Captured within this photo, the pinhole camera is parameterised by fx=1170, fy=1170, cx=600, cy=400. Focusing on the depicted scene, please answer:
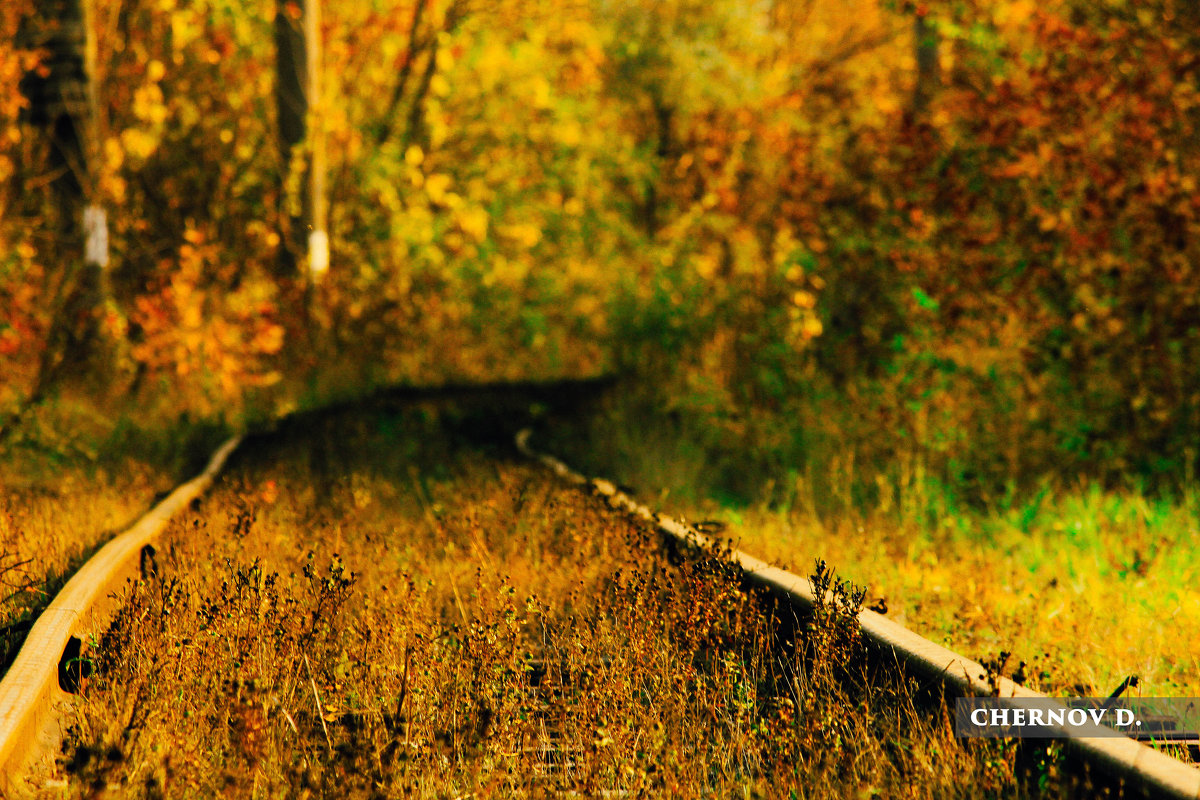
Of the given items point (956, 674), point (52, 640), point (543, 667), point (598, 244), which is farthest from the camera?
point (598, 244)

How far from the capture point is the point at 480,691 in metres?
4.45

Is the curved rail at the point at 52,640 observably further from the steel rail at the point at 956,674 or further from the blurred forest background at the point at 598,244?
the blurred forest background at the point at 598,244

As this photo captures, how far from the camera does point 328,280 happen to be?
1850 centimetres

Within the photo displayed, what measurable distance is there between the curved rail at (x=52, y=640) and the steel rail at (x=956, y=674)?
2.85 m

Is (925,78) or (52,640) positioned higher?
(925,78)

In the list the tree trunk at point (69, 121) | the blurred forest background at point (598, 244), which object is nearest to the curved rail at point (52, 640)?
the blurred forest background at point (598, 244)

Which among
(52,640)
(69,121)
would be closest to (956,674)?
(52,640)

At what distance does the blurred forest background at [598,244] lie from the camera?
33.8 feet

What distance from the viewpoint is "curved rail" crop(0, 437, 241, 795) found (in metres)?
3.62

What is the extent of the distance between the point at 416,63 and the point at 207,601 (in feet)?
55.1

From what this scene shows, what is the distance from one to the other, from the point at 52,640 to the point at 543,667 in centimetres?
200

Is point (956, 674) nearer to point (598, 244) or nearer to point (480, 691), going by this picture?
point (480, 691)

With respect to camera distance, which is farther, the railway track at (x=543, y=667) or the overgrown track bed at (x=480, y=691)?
the overgrown track bed at (x=480, y=691)

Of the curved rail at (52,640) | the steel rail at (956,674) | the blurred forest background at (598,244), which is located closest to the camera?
the steel rail at (956,674)
